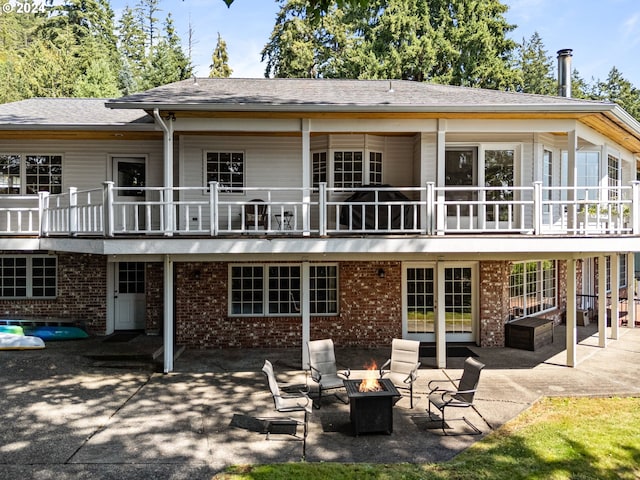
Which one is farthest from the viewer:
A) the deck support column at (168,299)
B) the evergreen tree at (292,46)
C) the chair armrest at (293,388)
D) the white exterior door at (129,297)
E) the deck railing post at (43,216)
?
the evergreen tree at (292,46)

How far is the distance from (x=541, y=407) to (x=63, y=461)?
751 centimetres

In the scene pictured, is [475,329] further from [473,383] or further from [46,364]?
[46,364]

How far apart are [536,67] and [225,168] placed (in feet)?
142

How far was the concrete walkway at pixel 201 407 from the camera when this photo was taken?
5922 mm

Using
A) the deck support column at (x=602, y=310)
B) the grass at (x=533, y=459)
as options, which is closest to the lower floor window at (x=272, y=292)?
the grass at (x=533, y=459)

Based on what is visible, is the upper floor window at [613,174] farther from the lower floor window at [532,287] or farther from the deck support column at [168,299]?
the deck support column at [168,299]

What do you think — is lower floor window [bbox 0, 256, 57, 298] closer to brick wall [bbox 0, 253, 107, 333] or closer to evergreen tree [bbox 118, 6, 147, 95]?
brick wall [bbox 0, 253, 107, 333]

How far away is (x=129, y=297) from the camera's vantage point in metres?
12.9

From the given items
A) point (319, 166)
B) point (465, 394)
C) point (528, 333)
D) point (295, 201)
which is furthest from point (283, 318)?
point (528, 333)

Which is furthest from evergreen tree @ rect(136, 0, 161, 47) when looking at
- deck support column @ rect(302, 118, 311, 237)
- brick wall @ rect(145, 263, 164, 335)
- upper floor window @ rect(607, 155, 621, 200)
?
upper floor window @ rect(607, 155, 621, 200)

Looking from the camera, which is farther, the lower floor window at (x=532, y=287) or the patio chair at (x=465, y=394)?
the lower floor window at (x=532, y=287)

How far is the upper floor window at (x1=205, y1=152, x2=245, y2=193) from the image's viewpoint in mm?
11797

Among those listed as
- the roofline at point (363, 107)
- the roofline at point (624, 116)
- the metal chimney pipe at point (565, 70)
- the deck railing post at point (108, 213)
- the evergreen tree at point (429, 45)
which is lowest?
the deck railing post at point (108, 213)

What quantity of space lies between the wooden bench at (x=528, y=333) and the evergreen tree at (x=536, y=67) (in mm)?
35106
